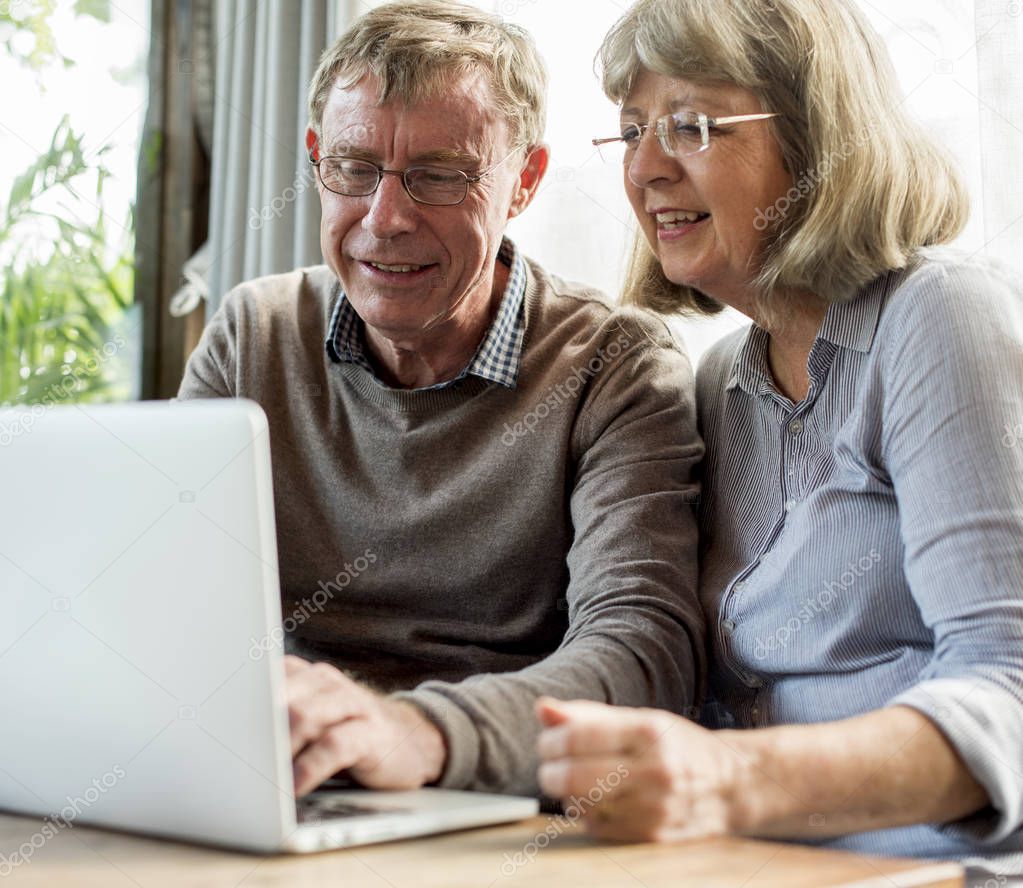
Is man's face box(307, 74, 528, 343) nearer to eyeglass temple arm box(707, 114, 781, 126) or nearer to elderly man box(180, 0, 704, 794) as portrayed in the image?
elderly man box(180, 0, 704, 794)

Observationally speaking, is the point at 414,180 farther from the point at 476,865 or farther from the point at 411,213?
the point at 476,865

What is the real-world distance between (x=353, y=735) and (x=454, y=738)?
0.33 feet

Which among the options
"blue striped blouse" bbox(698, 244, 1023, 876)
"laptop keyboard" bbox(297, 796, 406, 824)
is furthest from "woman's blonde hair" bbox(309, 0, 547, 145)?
"laptop keyboard" bbox(297, 796, 406, 824)

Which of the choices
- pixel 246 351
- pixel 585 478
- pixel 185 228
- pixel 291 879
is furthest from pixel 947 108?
pixel 185 228

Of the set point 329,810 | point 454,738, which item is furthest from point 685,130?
point 329,810

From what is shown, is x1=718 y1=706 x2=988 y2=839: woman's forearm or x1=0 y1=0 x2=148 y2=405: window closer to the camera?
x1=718 y1=706 x2=988 y2=839: woman's forearm

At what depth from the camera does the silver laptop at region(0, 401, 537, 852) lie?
2.48 feet

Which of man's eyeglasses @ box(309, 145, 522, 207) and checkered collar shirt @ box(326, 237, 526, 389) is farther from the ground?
man's eyeglasses @ box(309, 145, 522, 207)

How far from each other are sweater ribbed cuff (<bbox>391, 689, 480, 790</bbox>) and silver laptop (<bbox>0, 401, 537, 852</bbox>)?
0.18 ft

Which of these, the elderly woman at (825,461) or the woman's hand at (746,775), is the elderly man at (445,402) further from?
the woman's hand at (746,775)

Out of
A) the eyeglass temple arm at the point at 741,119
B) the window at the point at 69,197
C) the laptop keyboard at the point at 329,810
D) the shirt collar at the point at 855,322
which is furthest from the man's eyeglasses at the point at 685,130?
the window at the point at 69,197

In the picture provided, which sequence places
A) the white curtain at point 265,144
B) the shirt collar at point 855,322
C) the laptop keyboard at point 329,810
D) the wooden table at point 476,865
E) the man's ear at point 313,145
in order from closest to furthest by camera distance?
the wooden table at point 476,865, the laptop keyboard at point 329,810, the shirt collar at point 855,322, the man's ear at point 313,145, the white curtain at point 265,144

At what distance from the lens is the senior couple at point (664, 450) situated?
92 cm

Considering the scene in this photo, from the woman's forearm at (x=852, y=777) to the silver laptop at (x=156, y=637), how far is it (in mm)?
181
